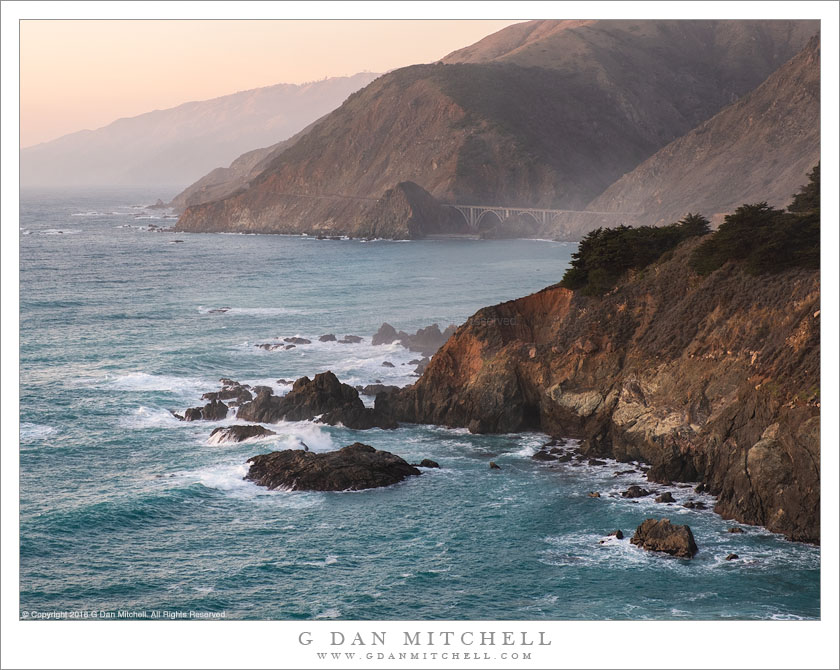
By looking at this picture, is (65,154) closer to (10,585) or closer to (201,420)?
(201,420)

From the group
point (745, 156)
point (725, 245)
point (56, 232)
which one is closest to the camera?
point (725, 245)

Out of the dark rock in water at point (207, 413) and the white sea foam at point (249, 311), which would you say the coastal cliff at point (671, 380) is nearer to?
the dark rock in water at point (207, 413)

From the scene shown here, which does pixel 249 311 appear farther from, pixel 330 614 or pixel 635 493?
pixel 330 614

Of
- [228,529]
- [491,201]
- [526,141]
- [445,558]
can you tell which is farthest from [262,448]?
[526,141]

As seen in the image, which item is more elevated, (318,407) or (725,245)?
(725,245)

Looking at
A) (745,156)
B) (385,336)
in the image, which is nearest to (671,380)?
(385,336)

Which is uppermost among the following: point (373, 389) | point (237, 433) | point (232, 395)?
point (232, 395)
